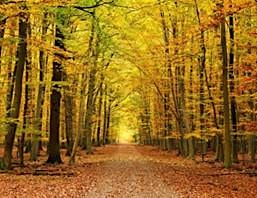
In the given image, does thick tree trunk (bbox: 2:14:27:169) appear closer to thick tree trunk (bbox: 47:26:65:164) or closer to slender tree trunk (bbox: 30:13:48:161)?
slender tree trunk (bbox: 30:13:48:161)

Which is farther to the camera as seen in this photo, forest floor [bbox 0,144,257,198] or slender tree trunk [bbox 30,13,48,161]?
slender tree trunk [bbox 30,13,48,161]

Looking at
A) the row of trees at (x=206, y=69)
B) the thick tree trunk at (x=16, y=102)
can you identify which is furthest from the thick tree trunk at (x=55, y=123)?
the row of trees at (x=206, y=69)

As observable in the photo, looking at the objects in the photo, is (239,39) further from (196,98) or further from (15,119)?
(15,119)

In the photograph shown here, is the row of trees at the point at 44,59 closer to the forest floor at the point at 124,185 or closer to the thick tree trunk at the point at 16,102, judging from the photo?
the thick tree trunk at the point at 16,102

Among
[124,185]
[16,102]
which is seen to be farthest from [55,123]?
[124,185]

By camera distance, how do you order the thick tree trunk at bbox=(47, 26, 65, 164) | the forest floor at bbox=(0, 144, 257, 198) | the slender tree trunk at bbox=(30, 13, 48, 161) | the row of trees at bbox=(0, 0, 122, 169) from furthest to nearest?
the thick tree trunk at bbox=(47, 26, 65, 164)
the slender tree trunk at bbox=(30, 13, 48, 161)
the row of trees at bbox=(0, 0, 122, 169)
the forest floor at bbox=(0, 144, 257, 198)

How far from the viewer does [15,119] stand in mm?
17781

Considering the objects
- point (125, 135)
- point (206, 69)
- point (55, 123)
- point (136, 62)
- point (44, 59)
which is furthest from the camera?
point (125, 135)

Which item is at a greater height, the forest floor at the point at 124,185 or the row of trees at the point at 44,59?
Result: the row of trees at the point at 44,59

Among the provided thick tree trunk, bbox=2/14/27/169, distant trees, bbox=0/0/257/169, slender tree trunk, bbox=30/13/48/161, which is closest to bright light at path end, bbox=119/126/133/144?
distant trees, bbox=0/0/257/169

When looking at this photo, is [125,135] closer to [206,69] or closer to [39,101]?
[206,69]

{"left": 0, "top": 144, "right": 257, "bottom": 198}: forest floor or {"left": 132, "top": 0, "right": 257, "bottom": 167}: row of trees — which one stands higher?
{"left": 132, "top": 0, "right": 257, "bottom": 167}: row of trees

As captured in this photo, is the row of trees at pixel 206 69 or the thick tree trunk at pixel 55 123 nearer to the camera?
the row of trees at pixel 206 69

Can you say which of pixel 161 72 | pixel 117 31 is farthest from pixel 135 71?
pixel 117 31
